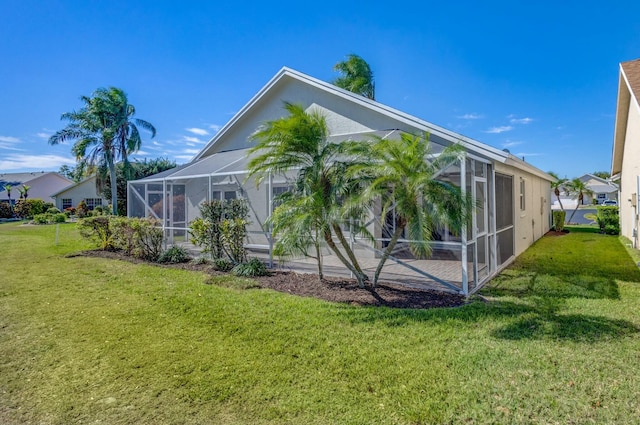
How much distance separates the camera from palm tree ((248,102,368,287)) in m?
7.22

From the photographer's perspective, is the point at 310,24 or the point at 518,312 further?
the point at 310,24

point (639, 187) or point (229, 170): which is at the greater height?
point (229, 170)

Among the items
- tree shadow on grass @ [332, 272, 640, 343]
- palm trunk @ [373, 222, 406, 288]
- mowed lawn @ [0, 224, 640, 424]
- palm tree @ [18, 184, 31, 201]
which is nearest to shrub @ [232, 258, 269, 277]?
mowed lawn @ [0, 224, 640, 424]

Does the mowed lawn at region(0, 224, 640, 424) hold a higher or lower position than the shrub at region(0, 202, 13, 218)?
lower

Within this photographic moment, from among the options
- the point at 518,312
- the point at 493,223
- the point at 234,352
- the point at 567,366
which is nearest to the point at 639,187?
the point at 493,223

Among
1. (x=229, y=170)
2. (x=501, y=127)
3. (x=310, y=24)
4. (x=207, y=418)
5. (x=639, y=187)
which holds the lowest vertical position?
(x=207, y=418)

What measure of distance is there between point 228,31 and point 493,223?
12539mm

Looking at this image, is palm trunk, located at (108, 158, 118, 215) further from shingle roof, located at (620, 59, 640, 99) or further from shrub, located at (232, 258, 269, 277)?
shingle roof, located at (620, 59, 640, 99)

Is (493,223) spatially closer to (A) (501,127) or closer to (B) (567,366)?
(B) (567,366)

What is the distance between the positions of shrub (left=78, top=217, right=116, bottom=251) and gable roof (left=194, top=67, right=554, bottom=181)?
189 inches

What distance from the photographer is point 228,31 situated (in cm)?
1409

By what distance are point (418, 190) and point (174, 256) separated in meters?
8.81

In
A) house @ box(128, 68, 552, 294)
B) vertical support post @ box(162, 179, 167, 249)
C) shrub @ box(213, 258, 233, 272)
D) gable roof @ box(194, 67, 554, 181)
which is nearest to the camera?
gable roof @ box(194, 67, 554, 181)

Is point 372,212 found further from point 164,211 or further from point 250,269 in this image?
point 164,211
